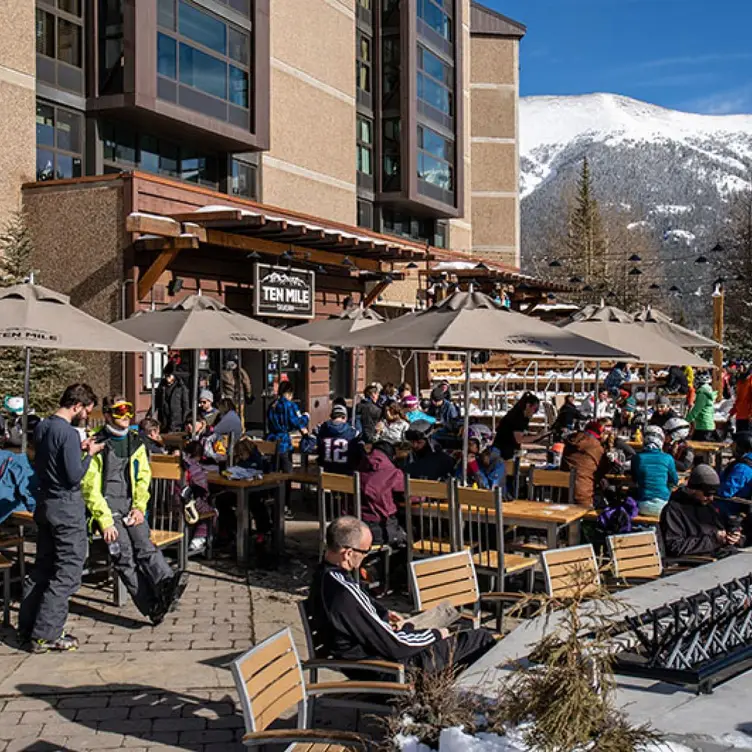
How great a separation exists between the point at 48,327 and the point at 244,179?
1724 cm

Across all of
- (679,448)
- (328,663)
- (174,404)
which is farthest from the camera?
(174,404)

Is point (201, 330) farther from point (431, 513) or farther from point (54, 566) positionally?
point (54, 566)

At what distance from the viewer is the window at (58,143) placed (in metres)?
19.9

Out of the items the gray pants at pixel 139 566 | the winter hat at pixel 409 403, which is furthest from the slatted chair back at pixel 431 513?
the winter hat at pixel 409 403

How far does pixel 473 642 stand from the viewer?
5289 millimetres

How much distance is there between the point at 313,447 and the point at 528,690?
10332mm

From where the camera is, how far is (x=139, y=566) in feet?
25.1

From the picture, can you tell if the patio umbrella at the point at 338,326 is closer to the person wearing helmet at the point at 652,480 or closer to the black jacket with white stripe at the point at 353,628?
the person wearing helmet at the point at 652,480

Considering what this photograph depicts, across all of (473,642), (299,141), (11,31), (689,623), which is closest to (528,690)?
(689,623)

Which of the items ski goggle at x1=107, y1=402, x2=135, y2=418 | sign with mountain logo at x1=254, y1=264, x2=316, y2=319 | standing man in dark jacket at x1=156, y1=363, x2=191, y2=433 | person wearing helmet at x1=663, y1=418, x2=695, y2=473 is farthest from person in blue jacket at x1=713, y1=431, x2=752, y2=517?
sign with mountain logo at x1=254, y1=264, x2=316, y2=319

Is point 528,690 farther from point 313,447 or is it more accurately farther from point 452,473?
point 313,447

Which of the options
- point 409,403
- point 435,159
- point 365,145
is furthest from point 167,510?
point 435,159

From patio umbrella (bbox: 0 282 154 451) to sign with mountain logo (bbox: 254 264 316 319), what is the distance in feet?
40.6

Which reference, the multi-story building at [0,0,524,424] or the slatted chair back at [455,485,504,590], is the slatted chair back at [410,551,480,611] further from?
the multi-story building at [0,0,524,424]
